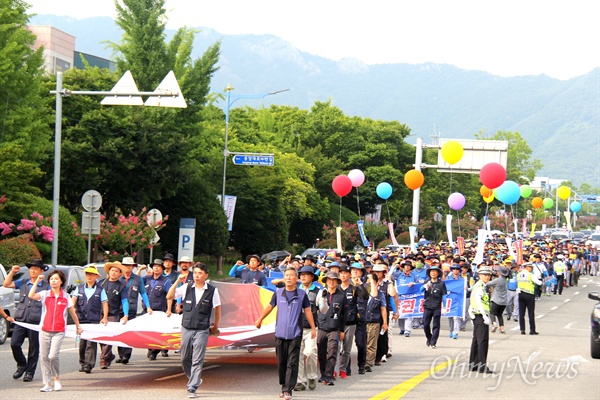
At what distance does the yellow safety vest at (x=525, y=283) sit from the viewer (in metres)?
25.9

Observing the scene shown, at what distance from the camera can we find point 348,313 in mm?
16750

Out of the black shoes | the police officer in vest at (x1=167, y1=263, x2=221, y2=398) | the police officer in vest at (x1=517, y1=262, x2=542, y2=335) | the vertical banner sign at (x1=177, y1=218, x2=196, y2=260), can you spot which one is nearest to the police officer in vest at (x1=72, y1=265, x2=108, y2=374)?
the black shoes

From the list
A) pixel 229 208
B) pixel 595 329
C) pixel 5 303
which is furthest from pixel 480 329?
pixel 229 208

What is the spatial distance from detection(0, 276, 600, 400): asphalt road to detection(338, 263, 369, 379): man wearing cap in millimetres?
251

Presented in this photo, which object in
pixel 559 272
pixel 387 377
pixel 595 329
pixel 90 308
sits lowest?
pixel 387 377

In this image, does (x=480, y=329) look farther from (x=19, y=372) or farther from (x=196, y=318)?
(x=19, y=372)

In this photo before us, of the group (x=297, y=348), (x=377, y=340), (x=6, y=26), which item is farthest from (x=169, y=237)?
(x=297, y=348)

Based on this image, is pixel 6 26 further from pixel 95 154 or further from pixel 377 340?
pixel 377 340

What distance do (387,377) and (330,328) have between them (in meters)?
1.75

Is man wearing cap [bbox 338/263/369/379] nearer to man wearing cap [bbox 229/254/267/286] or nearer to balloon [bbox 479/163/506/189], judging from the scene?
man wearing cap [bbox 229/254/267/286]

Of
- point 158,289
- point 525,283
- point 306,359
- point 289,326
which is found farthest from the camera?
point 525,283

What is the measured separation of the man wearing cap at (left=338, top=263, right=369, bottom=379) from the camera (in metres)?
16.7

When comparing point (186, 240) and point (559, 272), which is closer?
point (186, 240)

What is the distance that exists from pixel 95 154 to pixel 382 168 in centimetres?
4449
